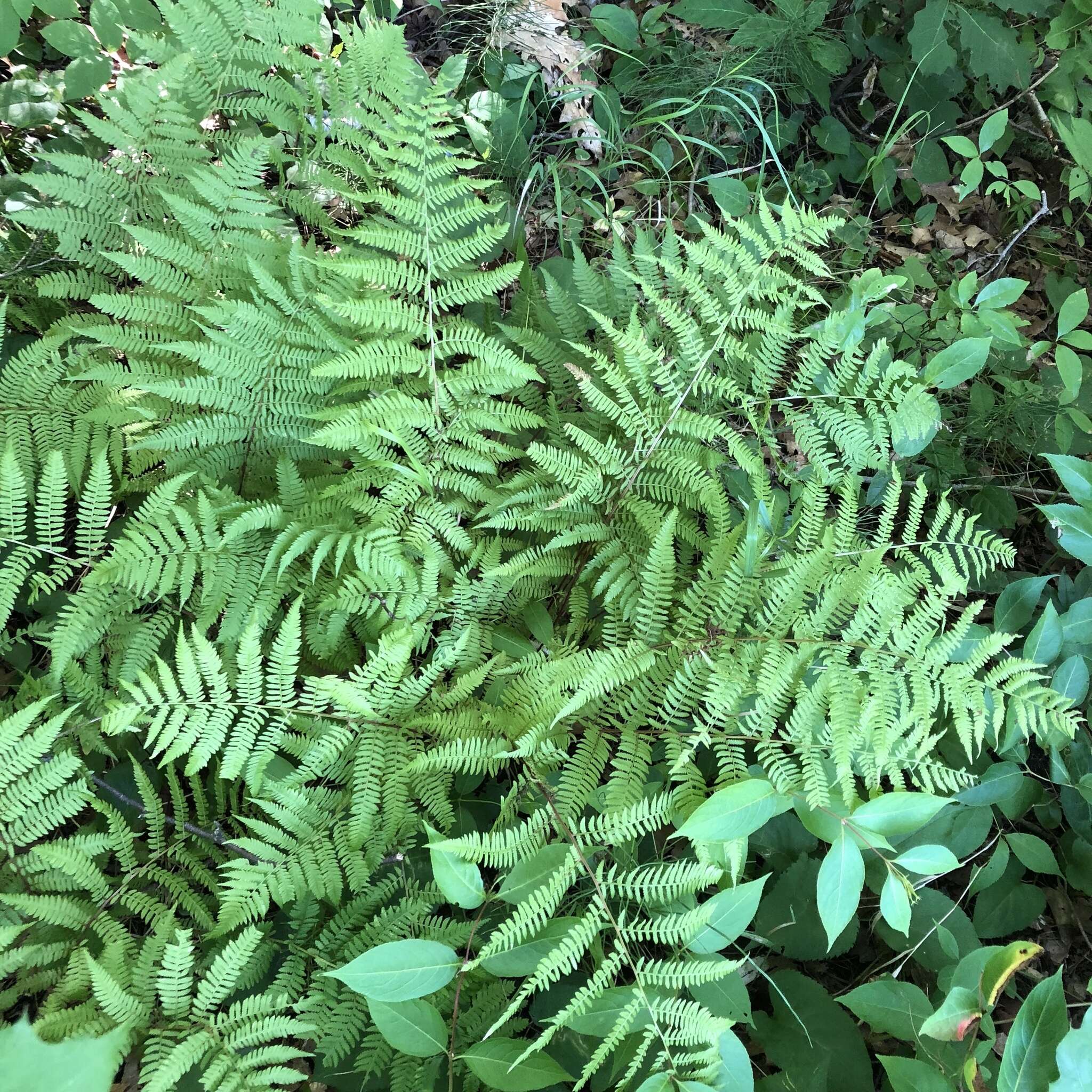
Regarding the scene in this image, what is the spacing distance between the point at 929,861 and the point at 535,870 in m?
0.88

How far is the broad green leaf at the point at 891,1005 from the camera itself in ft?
5.86

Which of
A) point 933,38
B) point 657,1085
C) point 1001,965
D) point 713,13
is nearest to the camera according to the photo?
point 657,1085

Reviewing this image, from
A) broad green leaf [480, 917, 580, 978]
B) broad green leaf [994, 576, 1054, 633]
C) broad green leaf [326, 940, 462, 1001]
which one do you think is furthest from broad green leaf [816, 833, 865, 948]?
broad green leaf [994, 576, 1054, 633]

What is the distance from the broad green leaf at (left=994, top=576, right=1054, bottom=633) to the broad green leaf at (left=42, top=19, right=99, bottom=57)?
12.5 feet

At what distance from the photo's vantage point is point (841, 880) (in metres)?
1.55

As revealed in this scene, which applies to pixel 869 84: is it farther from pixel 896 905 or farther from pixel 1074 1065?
pixel 1074 1065

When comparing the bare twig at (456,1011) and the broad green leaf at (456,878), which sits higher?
the broad green leaf at (456,878)

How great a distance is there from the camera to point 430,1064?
5.87ft

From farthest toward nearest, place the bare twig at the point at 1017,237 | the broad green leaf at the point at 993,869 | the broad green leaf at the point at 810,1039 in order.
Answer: the bare twig at the point at 1017,237 → the broad green leaf at the point at 993,869 → the broad green leaf at the point at 810,1039

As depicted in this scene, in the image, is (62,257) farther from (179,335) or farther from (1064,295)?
(1064,295)

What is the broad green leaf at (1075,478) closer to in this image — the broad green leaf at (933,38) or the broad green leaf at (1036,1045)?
the broad green leaf at (1036,1045)

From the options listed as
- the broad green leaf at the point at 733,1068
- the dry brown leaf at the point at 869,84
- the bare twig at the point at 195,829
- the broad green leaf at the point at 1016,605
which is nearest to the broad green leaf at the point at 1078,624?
the broad green leaf at the point at 1016,605

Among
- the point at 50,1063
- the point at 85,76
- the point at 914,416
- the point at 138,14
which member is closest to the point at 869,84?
the point at 914,416

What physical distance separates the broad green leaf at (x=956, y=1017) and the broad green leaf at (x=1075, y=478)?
57.7 inches
